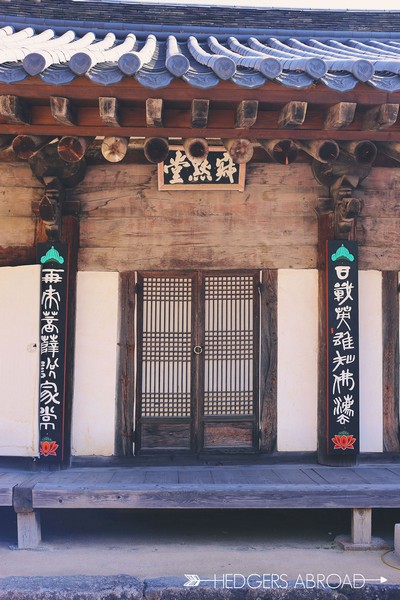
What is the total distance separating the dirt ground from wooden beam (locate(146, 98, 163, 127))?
358 cm

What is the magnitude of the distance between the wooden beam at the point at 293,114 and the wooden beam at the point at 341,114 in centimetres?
24

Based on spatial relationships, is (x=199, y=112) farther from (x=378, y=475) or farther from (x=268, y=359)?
Answer: (x=378, y=475)

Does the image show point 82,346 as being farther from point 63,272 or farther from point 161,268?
point 161,268

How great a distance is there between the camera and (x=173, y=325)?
6.09 metres

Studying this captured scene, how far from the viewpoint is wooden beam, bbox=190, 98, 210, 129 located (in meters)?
4.20

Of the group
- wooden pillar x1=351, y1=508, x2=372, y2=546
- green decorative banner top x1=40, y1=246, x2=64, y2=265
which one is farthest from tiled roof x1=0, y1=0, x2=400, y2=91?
wooden pillar x1=351, y1=508, x2=372, y2=546

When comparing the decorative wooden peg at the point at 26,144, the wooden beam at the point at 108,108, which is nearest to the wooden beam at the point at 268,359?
the wooden beam at the point at 108,108

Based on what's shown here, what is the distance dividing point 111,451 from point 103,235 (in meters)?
2.26

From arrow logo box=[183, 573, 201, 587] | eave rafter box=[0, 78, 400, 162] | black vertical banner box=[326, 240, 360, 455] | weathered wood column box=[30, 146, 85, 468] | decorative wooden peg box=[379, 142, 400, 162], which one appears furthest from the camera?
black vertical banner box=[326, 240, 360, 455]

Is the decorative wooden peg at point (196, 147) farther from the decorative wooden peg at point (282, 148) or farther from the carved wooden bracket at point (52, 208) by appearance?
the carved wooden bracket at point (52, 208)

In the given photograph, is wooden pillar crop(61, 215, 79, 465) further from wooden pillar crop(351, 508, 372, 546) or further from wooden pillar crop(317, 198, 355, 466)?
wooden pillar crop(351, 508, 372, 546)

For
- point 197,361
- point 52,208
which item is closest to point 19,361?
point 52,208

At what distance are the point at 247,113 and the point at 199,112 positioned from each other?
1.18 ft

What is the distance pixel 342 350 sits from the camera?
5.83 metres
